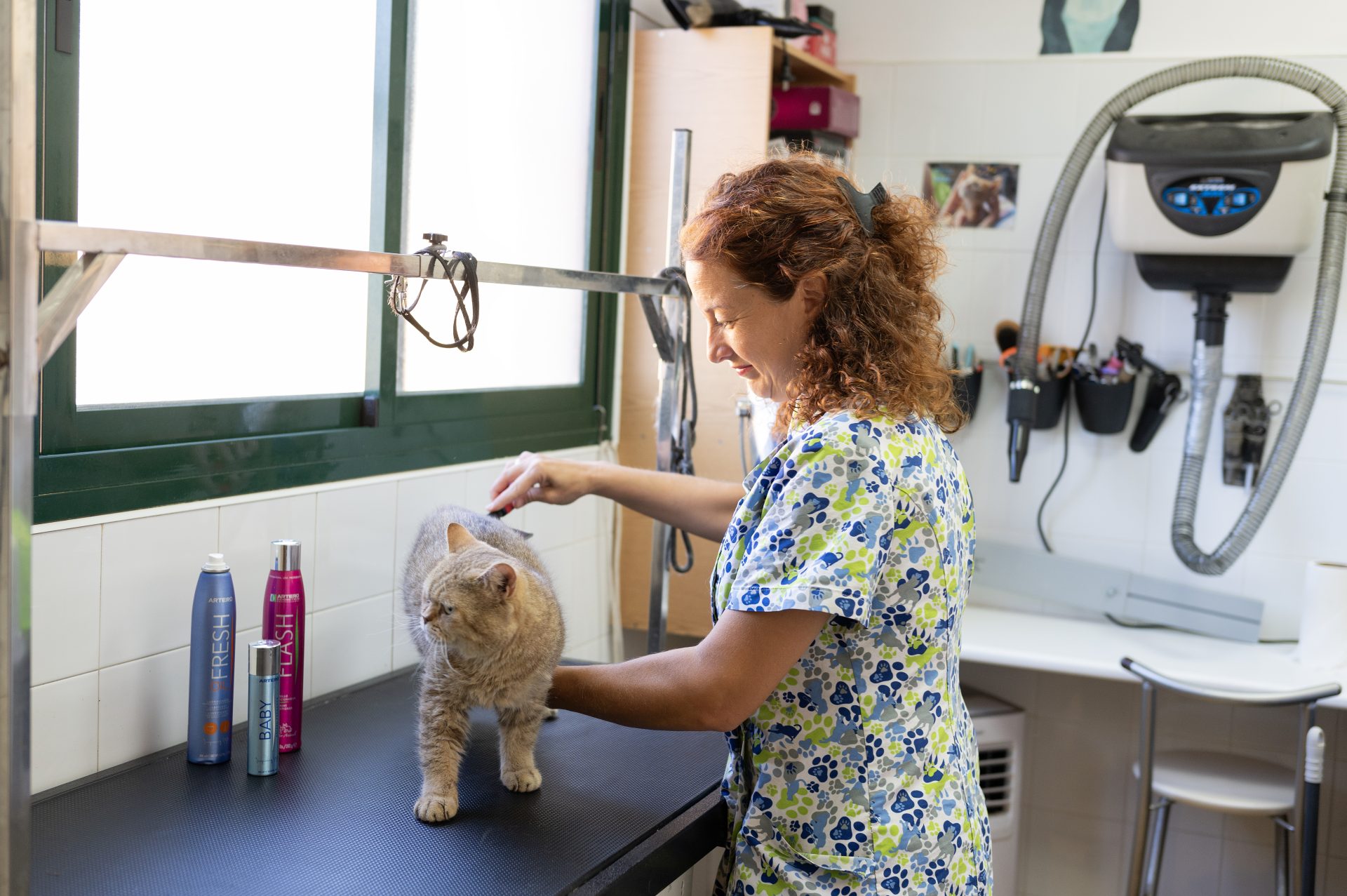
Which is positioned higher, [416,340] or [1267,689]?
[416,340]

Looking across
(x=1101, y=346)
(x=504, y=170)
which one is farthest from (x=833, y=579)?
(x=1101, y=346)

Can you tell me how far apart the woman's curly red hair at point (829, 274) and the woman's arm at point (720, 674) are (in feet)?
0.75

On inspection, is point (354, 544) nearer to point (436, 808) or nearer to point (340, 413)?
point (340, 413)

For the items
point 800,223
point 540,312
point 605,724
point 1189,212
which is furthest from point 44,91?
point 1189,212

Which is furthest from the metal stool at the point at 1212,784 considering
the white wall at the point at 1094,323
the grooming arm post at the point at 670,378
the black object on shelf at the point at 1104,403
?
the grooming arm post at the point at 670,378

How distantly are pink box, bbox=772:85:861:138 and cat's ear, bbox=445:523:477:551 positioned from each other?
5.97ft

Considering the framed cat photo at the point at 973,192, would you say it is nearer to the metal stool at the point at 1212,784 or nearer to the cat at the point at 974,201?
the cat at the point at 974,201

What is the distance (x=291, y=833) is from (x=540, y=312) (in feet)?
5.14

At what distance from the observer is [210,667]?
4.69 ft

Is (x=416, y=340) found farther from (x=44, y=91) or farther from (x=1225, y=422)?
(x=1225, y=422)

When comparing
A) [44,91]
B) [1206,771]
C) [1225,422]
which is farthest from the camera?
[1225,422]

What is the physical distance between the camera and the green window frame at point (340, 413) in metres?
1.38

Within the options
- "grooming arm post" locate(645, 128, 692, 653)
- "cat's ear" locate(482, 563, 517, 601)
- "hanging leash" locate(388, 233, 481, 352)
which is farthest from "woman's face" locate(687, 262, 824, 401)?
"grooming arm post" locate(645, 128, 692, 653)

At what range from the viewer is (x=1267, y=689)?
7.93 feet
